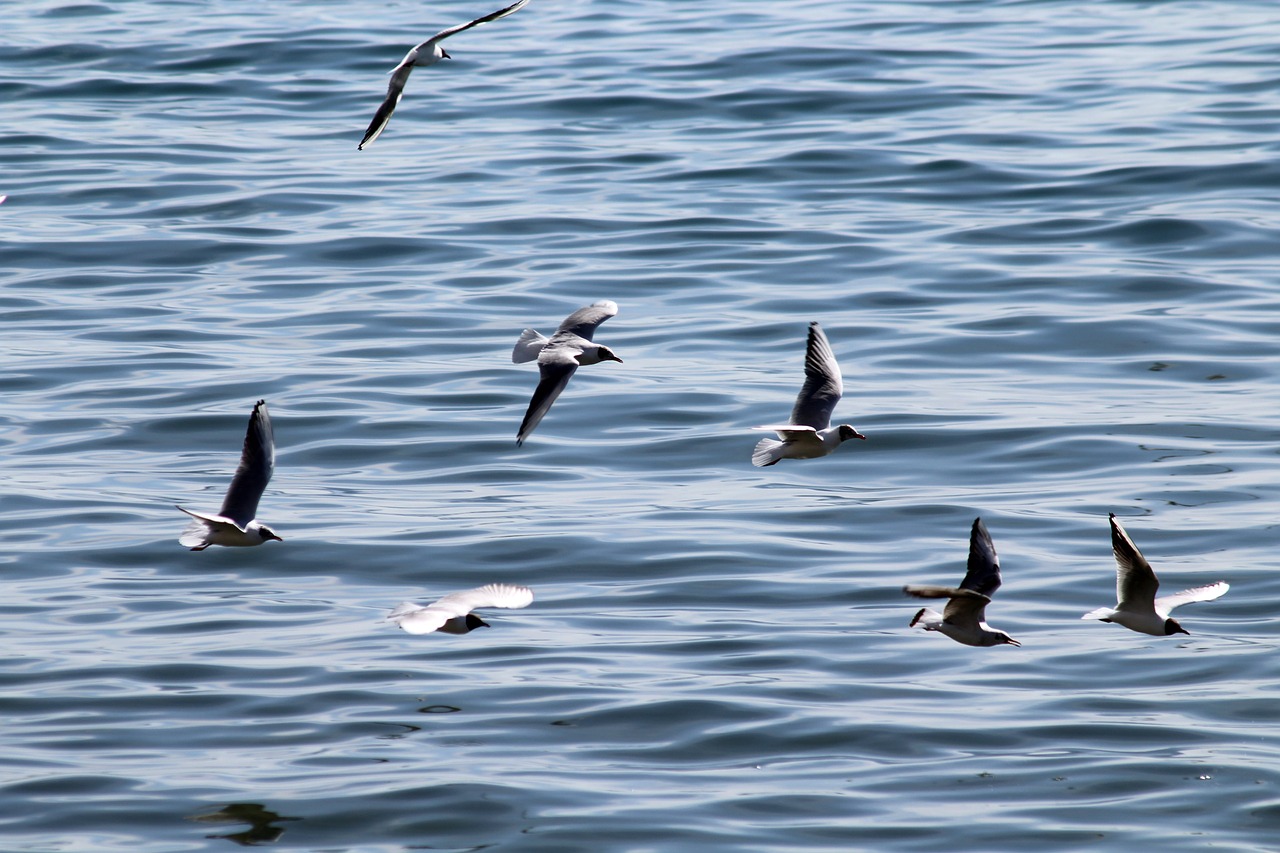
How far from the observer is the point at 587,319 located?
32.5 ft

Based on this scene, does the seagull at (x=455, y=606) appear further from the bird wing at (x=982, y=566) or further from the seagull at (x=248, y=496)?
the bird wing at (x=982, y=566)

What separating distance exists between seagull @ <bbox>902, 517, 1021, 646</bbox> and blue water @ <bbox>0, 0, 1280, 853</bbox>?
0.52 m

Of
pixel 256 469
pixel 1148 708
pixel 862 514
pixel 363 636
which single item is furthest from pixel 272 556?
pixel 1148 708

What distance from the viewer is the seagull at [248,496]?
820 centimetres

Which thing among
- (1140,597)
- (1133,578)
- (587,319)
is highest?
(587,319)

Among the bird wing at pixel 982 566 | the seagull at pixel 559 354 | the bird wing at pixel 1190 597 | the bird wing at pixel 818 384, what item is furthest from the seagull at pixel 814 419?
the bird wing at pixel 1190 597

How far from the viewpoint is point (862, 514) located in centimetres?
1116

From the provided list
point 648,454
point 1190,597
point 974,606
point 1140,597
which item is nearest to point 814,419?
point 974,606

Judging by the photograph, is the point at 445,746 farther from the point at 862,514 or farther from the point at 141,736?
the point at 862,514

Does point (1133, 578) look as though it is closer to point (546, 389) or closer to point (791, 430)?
point (791, 430)

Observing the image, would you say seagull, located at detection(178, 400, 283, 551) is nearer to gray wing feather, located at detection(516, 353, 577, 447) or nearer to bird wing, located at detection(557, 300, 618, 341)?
gray wing feather, located at detection(516, 353, 577, 447)

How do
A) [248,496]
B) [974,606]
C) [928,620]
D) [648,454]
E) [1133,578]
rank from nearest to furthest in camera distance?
[1133,578] < [974,606] < [928,620] < [248,496] < [648,454]

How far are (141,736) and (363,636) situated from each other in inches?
55.4

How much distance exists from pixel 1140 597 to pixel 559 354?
2.93 m
